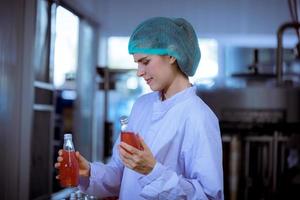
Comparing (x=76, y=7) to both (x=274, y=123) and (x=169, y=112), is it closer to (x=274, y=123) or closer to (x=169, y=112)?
(x=274, y=123)

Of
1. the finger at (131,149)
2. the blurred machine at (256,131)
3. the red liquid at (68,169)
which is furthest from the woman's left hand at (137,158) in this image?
the blurred machine at (256,131)

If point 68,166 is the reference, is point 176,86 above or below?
above

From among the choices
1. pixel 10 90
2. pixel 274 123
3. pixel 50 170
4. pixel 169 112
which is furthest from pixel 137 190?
pixel 274 123

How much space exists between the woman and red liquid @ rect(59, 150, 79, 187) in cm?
4

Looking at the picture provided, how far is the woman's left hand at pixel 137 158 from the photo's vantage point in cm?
115

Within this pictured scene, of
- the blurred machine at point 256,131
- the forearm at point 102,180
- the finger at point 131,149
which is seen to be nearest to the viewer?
the finger at point 131,149

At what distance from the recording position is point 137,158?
1153mm

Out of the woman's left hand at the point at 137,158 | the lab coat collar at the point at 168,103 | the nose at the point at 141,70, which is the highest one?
the nose at the point at 141,70

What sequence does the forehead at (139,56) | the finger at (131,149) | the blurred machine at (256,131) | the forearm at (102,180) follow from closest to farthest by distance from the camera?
the finger at (131,149), the forehead at (139,56), the forearm at (102,180), the blurred machine at (256,131)

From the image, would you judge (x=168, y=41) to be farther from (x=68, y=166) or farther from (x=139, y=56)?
(x=68, y=166)

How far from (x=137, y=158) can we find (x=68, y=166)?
0.29m

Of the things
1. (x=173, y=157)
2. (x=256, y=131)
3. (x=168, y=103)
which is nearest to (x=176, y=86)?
(x=168, y=103)

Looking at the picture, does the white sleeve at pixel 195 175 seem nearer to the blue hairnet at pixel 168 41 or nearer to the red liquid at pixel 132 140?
the red liquid at pixel 132 140

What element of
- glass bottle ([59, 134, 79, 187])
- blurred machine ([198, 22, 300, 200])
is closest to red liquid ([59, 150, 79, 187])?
glass bottle ([59, 134, 79, 187])
